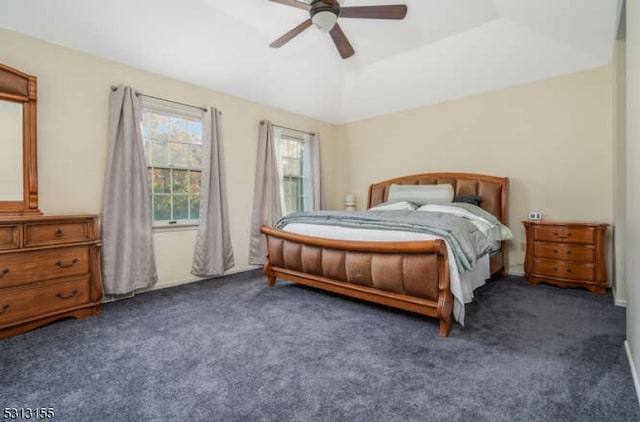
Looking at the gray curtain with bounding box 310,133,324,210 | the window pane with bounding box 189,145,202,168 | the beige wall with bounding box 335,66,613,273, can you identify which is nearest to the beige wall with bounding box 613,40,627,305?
the beige wall with bounding box 335,66,613,273

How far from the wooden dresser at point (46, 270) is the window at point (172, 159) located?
0.91 metres

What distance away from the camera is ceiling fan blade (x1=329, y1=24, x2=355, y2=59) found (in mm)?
2621

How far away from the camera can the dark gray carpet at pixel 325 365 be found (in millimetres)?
1382

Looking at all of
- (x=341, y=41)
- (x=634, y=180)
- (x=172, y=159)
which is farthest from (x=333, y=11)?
(x=172, y=159)

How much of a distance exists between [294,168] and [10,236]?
11.5 feet

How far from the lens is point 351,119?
5469mm

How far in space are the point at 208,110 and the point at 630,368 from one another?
169 inches

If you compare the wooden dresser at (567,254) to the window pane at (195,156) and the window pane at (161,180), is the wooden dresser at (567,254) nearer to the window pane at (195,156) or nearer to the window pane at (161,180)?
the window pane at (195,156)

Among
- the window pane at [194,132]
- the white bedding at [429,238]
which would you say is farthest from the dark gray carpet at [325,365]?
the window pane at [194,132]

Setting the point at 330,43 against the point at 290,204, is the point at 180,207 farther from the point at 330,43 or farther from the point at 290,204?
the point at 330,43

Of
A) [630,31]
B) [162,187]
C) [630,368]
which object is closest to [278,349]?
[630,368]

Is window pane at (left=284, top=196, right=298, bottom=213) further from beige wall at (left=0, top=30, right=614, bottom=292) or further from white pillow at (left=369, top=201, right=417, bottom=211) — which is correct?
white pillow at (left=369, top=201, right=417, bottom=211)

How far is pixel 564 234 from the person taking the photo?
3.19 metres

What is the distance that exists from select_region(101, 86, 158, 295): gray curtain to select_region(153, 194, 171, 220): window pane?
0.74 ft
